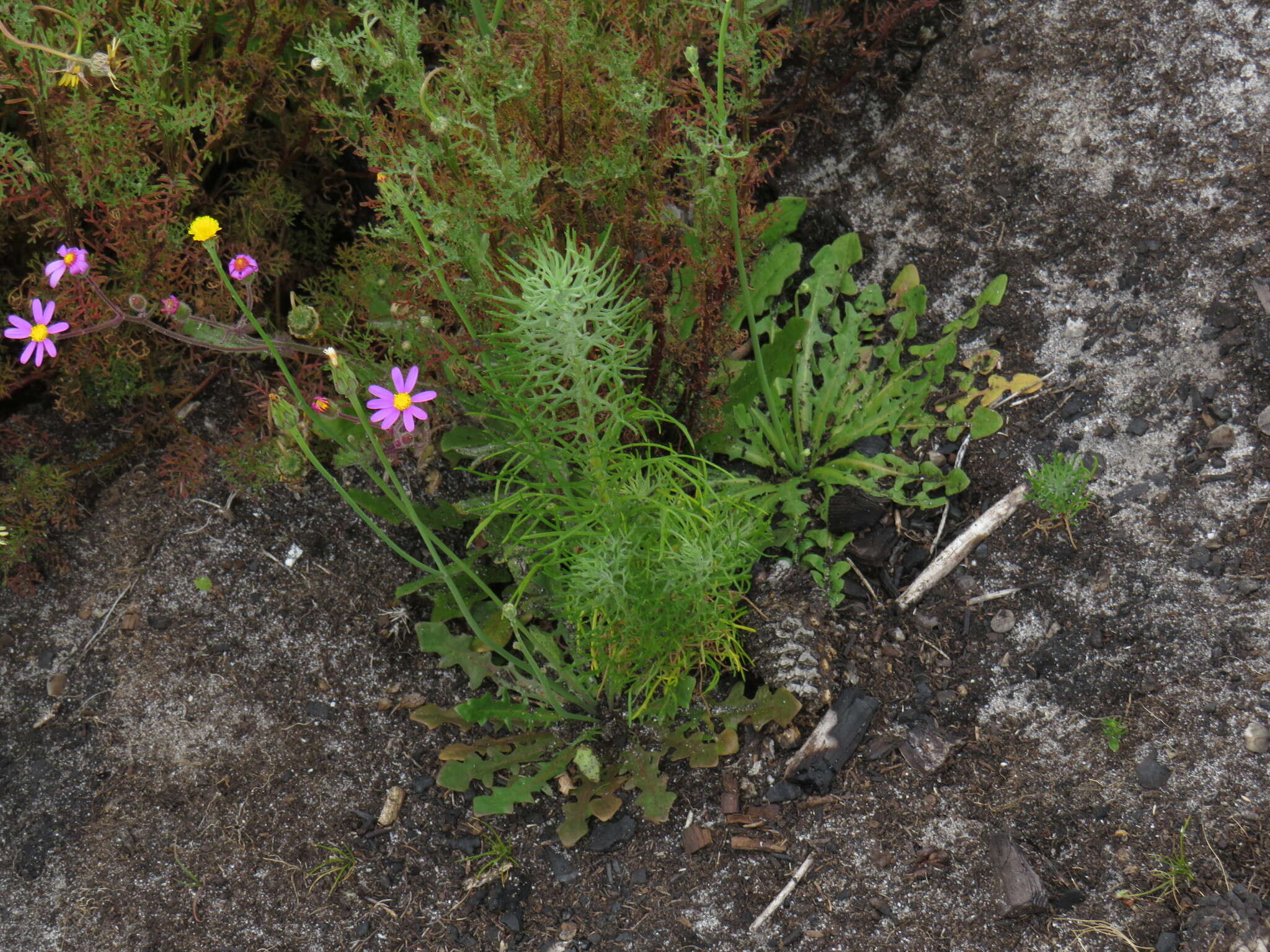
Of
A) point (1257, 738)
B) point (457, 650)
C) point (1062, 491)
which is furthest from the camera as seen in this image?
point (457, 650)

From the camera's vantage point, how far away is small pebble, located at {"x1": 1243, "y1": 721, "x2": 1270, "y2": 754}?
78.2 inches

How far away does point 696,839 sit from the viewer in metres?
2.20

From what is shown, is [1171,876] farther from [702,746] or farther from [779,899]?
[702,746]

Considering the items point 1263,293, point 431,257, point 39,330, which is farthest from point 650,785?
point 1263,293

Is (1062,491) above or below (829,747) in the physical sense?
above

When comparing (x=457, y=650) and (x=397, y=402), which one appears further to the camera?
(x=457, y=650)

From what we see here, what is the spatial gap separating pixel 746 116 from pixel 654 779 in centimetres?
158

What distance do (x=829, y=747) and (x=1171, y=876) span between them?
0.71 meters

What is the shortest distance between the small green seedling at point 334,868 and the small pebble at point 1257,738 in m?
1.98

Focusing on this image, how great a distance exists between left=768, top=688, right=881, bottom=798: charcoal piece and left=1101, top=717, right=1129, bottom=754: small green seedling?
49 centimetres

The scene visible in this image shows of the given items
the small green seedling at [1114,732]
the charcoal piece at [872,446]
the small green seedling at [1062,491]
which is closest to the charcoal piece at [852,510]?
the charcoal piece at [872,446]

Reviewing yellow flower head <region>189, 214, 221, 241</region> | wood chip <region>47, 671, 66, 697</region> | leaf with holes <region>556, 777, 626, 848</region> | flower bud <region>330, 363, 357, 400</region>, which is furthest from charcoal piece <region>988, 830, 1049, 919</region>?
wood chip <region>47, 671, 66, 697</region>

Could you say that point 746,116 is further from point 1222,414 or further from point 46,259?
point 46,259

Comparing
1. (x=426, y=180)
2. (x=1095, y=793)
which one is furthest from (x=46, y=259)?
(x=1095, y=793)
